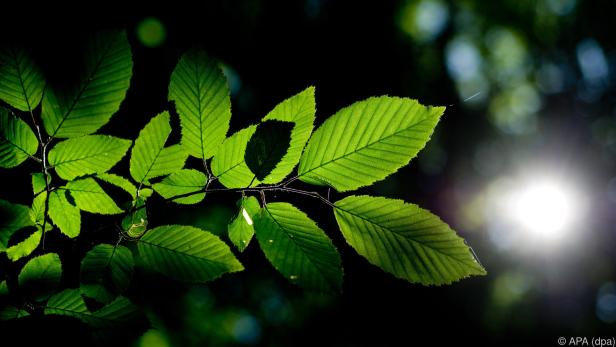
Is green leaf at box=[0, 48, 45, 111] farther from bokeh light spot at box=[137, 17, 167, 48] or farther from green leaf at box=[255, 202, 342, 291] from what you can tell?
bokeh light spot at box=[137, 17, 167, 48]

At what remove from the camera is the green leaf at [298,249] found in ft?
1.81

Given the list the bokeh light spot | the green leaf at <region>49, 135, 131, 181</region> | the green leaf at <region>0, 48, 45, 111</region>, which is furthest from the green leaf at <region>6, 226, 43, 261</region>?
the bokeh light spot

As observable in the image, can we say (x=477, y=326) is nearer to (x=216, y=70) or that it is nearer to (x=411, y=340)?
(x=411, y=340)

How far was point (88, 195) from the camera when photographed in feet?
2.19

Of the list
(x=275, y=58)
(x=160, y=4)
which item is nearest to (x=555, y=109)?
(x=275, y=58)

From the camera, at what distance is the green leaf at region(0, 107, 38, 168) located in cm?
57

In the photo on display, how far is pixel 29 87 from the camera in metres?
0.56

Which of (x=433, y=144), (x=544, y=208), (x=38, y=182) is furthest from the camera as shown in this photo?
(x=544, y=208)

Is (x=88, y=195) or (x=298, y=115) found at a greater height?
(x=298, y=115)

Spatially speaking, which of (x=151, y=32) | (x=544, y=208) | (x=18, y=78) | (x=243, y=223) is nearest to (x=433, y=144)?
(x=544, y=208)

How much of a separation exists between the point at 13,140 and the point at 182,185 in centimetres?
25

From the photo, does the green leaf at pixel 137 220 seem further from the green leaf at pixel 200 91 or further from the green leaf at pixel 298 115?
the green leaf at pixel 298 115

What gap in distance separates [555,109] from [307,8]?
7.50 meters

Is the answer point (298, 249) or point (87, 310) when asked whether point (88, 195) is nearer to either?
point (87, 310)
